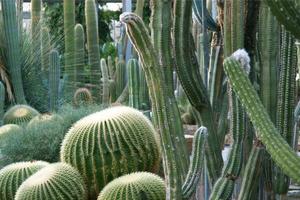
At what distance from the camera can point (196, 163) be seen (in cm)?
273

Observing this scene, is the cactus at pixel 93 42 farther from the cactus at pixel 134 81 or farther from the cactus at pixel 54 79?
the cactus at pixel 134 81

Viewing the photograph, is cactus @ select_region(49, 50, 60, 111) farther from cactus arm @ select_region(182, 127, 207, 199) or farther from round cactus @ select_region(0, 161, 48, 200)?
cactus arm @ select_region(182, 127, 207, 199)

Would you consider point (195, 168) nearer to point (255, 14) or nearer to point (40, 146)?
point (255, 14)

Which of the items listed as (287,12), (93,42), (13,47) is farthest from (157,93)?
(93,42)

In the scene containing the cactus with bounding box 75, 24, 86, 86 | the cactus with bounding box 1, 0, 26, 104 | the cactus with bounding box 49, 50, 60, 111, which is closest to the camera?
the cactus with bounding box 49, 50, 60, 111

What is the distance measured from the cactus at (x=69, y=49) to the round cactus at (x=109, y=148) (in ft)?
18.8

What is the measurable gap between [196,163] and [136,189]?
756mm

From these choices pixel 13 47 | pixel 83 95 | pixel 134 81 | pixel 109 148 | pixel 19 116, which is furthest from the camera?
pixel 13 47

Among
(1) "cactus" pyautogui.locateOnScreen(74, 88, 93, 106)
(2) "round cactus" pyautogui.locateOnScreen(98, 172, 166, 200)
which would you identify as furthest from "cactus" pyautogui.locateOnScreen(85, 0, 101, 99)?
(2) "round cactus" pyautogui.locateOnScreen(98, 172, 166, 200)

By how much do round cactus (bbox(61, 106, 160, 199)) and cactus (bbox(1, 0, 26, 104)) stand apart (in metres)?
5.73

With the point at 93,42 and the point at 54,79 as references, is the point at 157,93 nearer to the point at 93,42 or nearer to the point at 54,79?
the point at 54,79

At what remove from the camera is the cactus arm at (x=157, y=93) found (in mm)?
2641

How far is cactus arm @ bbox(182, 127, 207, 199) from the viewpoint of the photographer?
2.71 meters

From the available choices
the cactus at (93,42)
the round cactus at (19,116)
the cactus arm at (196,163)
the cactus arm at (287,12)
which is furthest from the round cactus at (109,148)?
the cactus at (93,42)
